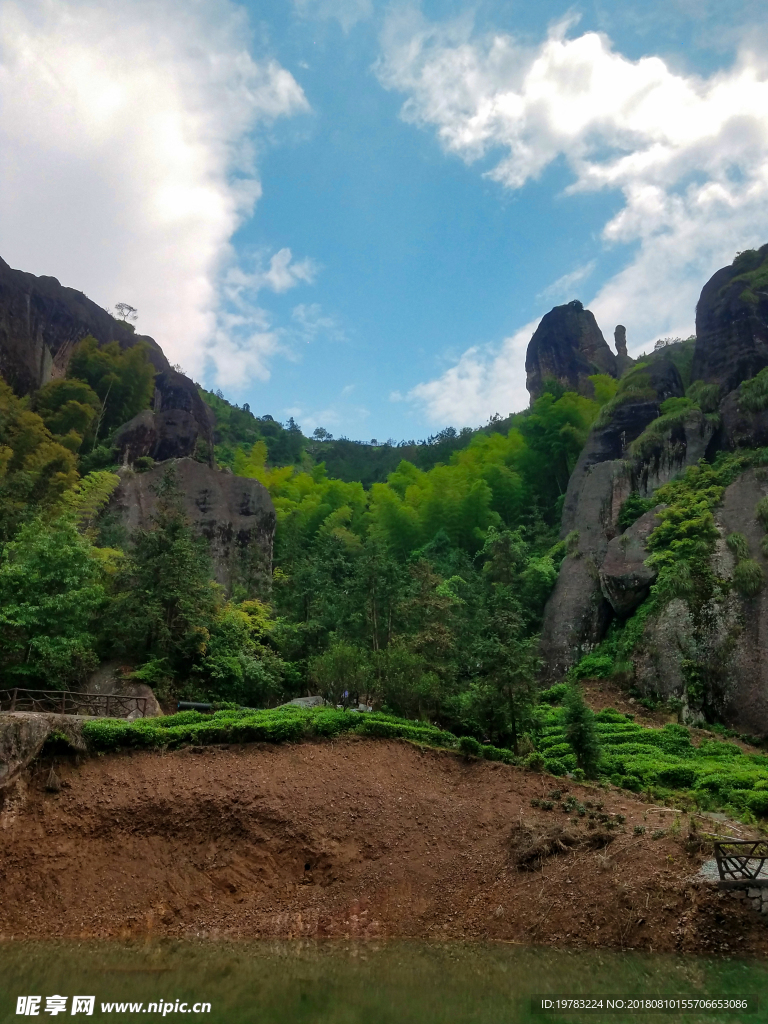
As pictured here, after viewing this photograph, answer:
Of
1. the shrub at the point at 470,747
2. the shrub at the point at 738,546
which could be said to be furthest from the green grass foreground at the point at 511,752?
the shrub at the point at 738,546

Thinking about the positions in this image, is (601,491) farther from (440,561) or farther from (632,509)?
(440,561)

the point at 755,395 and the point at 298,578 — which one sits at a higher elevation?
the point at 755,395

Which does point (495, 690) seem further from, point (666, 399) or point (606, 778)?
point (666, 399)

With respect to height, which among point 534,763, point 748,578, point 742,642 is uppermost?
point 748,578

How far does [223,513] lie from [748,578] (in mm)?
23779

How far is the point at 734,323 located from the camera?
3412cm

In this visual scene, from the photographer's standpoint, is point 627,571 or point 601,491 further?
point 601,491

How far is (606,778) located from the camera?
1562cm

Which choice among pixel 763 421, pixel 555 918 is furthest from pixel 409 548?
pixel 555 918

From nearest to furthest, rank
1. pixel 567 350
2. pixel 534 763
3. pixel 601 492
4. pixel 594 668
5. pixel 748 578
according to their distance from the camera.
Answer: pixel 534 763 < pixel 748 578 < pixel 594 668 < pixel 601 492 < pixel 567 350

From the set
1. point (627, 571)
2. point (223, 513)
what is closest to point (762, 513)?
point (627, 571)

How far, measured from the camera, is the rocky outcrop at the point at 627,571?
25.4m

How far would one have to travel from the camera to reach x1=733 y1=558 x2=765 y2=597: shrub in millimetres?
22422

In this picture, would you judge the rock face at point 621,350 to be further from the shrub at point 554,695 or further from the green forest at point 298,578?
the shrub at point 554,695
